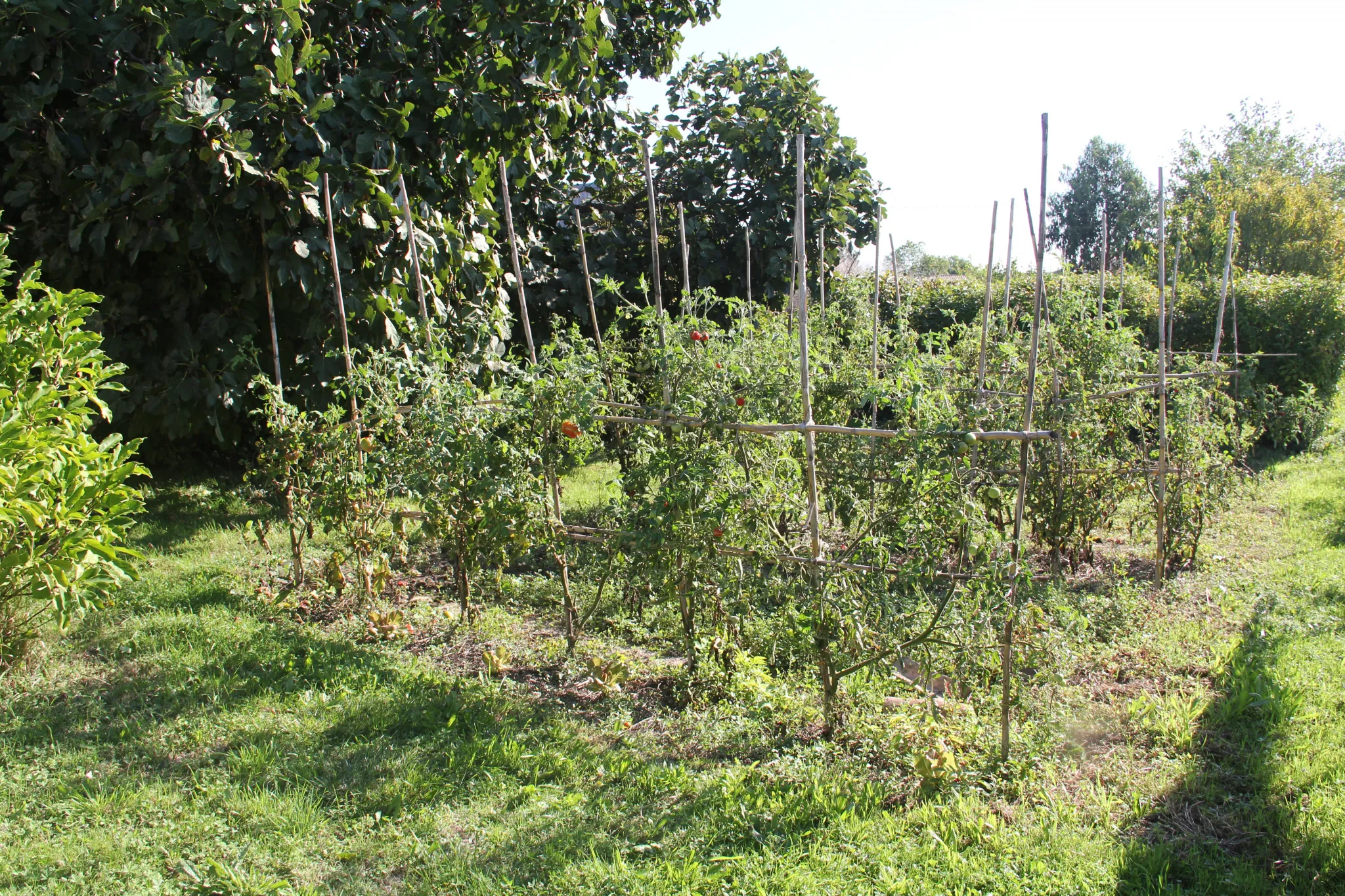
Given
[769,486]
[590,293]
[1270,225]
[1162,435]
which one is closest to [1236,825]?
[769,486]

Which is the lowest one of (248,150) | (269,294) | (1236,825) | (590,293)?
(1236,825)

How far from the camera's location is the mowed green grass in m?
2.58

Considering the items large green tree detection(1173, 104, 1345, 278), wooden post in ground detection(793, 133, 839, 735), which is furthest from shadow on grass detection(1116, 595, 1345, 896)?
large green tree detection(1173, 104, 1345, 278)

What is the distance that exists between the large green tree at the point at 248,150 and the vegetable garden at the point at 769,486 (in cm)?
75

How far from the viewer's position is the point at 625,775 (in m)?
3.16

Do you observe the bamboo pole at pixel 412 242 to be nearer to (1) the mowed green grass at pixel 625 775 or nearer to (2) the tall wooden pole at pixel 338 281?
(2) the tall wooden pole at pixel 338 281

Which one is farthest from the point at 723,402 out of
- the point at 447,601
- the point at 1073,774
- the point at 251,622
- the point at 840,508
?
the point at 251,622

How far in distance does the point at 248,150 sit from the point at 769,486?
3.72m

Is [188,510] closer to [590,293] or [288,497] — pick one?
[288,497]

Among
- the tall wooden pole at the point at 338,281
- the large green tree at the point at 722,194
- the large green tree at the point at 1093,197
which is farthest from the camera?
the large green tree at the point at 1093,197

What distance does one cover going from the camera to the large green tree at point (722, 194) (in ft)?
28.0

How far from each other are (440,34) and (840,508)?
13.6 ft

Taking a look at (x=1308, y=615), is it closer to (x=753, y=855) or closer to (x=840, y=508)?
(x=840, y=508)

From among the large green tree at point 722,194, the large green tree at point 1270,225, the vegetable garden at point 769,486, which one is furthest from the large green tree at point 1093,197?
→ the vegetable garden at point 769,486
